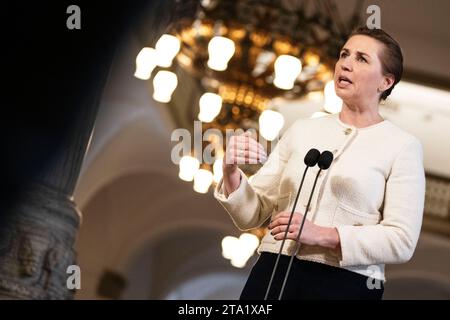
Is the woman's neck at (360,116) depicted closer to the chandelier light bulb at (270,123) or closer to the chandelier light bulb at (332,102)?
the chandelier light bulb at (332,102)

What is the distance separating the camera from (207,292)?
84.4 ft

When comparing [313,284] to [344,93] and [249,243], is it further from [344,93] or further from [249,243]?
[249,243]

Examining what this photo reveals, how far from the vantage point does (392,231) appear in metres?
2.77

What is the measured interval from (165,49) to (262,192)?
7225 millimetres

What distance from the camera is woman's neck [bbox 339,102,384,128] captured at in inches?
118

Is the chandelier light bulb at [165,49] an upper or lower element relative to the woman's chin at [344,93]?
upper

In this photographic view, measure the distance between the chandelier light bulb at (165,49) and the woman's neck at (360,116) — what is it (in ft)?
23.6

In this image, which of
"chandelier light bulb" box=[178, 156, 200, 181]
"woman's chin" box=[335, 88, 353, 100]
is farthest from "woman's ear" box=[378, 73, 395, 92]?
"chandelier light bulb" box=[178, 156, 200, 181]

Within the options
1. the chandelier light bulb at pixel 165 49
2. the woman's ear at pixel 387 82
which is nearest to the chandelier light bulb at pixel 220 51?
the chandelier light bulb at pixel 165 49

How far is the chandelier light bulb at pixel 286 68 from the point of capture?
31.7ft

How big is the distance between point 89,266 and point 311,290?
632 inches

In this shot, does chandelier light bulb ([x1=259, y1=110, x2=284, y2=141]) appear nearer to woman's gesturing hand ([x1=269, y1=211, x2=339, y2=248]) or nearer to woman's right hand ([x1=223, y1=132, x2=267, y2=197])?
woman's right hand ([x1=223, y1=132, x2=267, y2=197])
